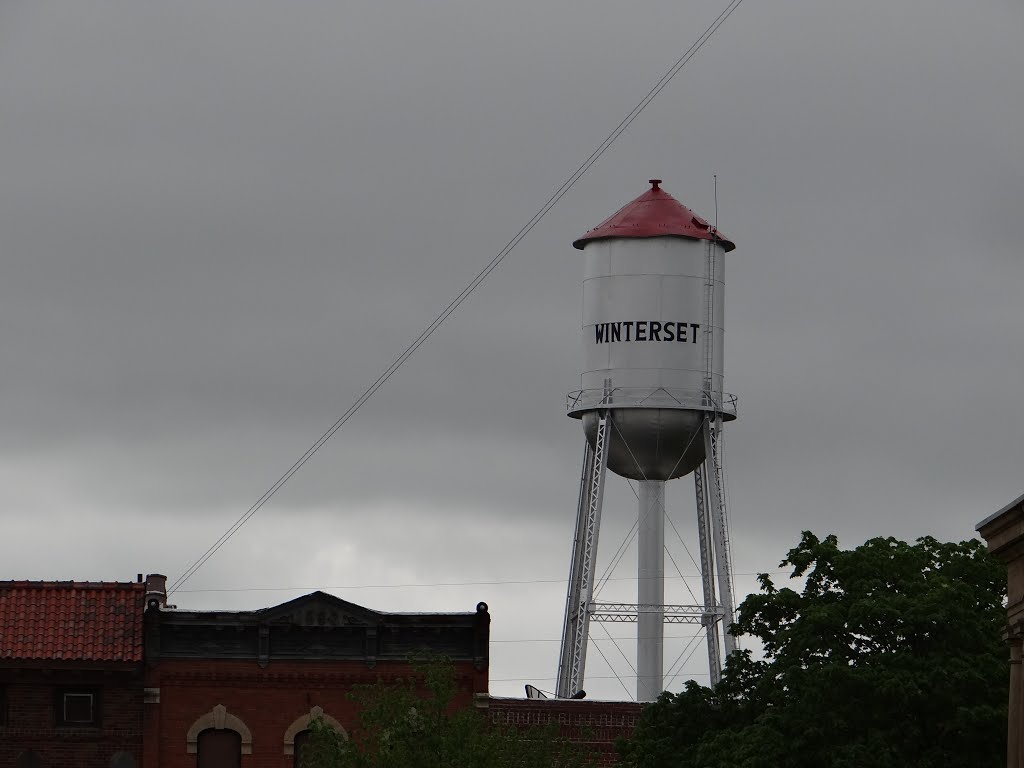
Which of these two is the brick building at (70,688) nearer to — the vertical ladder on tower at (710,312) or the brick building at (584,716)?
the brick building at (584,716)

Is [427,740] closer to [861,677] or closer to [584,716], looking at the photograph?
[861,677]

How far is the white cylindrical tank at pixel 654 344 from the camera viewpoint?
188 ft

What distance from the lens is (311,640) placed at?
2014 inches

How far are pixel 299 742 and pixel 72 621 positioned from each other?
515cm

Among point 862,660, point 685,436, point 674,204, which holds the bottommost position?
point 862,660

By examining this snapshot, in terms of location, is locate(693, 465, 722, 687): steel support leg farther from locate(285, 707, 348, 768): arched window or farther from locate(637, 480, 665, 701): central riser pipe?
locate(285, 707, 348, 768): arched window

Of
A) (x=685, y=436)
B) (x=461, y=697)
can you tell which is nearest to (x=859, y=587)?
(x=461, y=697)

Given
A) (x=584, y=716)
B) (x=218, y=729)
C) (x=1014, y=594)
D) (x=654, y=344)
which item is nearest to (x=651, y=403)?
(x=654, y=344)

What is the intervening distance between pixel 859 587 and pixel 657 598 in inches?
593

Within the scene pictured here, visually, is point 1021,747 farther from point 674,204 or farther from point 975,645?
point 674,204

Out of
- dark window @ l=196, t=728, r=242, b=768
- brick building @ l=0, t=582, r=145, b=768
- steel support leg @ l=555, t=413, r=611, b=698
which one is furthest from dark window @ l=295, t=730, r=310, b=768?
steel support leg @ l=555, t=413, r=611, b=698

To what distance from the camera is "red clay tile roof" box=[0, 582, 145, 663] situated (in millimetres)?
49438

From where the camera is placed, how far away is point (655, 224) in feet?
190

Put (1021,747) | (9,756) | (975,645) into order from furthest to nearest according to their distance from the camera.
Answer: (9,756), (975,645), (1021,747)
